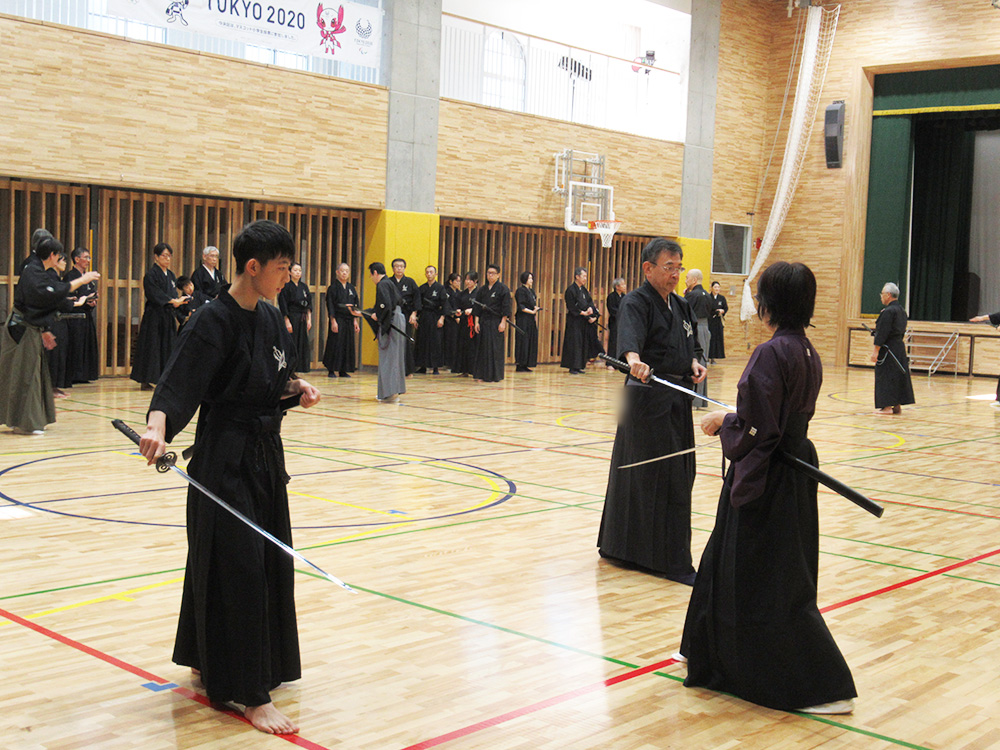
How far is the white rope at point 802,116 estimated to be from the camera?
2520 cm

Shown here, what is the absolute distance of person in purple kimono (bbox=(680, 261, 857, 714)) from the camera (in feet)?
13.5

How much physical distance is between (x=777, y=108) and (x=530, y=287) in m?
9.87

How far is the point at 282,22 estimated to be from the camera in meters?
16.6

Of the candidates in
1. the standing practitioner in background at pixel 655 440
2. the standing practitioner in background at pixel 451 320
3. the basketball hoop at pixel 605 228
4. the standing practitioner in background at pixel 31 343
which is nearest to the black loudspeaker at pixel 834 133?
the basketball hoop at pixel 605 228

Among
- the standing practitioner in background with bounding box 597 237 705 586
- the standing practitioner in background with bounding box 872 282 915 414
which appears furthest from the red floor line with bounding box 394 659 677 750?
the standing practitioner in background with bounding box 872 282 915 414

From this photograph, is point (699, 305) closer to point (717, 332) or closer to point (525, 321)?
point (525, 321)

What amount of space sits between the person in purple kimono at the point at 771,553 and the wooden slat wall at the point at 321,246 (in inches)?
574

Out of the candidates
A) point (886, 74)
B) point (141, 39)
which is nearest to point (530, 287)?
point (141, 39)

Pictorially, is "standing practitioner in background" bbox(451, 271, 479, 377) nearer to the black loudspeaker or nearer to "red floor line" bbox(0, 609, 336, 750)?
the black loudspeaker

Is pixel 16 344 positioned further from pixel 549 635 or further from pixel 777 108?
pixel 777 108

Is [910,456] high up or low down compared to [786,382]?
down

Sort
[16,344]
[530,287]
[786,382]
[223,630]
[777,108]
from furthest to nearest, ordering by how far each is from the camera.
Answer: [777,108] → [530,287] → [16,344] → [786,382] → [223,630]

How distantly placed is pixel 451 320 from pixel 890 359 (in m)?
8.09

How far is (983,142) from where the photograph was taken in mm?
24344
